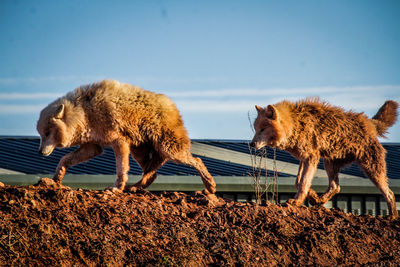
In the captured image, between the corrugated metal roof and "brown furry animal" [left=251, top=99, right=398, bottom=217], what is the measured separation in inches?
137

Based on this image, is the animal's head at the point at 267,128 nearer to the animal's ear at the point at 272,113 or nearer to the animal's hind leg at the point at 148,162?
the animal's ear at the point at 272,113

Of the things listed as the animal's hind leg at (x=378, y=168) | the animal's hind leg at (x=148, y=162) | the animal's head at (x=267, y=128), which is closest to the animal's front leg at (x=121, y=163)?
the animal's hind leg at (x=148, y=162)

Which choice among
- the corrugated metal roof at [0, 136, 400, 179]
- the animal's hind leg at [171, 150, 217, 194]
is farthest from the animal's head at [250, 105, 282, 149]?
the corrugated metal roof at [0, 136, 400, 179]

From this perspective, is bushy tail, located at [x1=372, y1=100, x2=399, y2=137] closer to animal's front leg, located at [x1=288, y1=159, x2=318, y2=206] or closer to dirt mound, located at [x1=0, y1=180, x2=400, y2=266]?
animal's front leg, located at [x1=288, y1=159, x2=318, y2=206]

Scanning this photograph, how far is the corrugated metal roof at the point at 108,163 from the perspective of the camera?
37.3 feet

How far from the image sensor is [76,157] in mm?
7438

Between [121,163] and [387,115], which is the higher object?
[387,115]

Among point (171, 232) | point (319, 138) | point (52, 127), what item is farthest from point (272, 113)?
point (52, 127)

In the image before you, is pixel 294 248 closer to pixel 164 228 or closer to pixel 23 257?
pixel 164 228

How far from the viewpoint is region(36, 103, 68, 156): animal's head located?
711cm

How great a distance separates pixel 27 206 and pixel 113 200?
1066 mm

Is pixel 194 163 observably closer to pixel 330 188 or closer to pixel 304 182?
pixel 304 182

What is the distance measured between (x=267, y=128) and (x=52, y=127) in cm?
328

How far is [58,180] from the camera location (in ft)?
23.7
